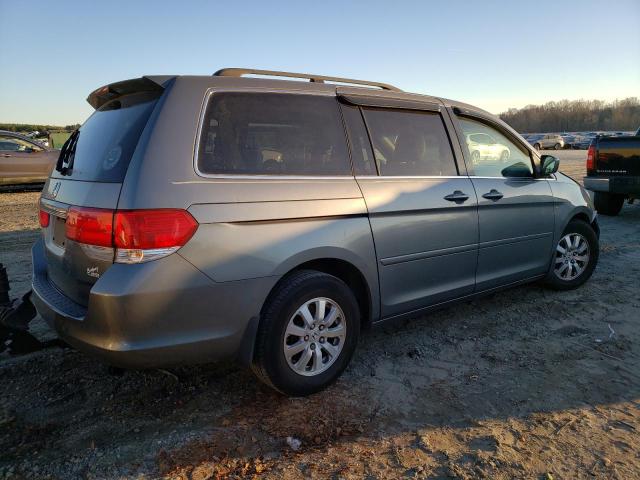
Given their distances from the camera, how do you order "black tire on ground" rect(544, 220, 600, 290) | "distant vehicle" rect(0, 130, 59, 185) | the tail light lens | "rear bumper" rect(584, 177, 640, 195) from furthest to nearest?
"distant vehicle" rect(0, 130, 59, 185)
"rear bumper" rect(584, 177, 640, 195)
"black tire on ground" rect(544, 220, 600, 290)
the tail light lens

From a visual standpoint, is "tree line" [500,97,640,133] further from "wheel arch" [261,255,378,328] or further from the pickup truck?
"wheel arch" [261,255,378,328]

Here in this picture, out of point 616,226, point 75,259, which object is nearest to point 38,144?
point 75,259

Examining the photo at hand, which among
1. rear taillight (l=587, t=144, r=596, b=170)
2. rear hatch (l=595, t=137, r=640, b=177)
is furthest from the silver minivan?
rear taillight (l=587, t=144, r=596, b=170)

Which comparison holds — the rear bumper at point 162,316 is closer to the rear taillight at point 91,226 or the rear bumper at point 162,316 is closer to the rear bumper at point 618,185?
the rear taillight at point 91,226

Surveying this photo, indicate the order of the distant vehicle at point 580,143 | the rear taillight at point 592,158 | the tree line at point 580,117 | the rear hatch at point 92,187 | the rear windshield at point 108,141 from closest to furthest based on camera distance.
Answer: the rear hatch at point 92,187, the rear windshield at point 108,141, the rear taillight at point 592,158, the distant vehicle at point 580,143, the tree line at point 580,117

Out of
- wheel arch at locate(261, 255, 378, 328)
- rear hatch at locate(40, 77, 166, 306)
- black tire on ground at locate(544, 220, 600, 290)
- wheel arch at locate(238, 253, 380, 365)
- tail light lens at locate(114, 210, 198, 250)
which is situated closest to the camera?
tail light lens at locate(114, 210, 198, 250)

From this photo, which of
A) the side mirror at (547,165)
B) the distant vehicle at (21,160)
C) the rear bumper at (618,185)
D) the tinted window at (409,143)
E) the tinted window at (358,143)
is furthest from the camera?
the distant vehicle at (21,160)

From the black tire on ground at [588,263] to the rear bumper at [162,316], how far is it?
126 inches

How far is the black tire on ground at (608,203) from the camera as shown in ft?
29.8

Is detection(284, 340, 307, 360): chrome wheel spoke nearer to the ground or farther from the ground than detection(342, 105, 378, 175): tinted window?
nearer to the ground

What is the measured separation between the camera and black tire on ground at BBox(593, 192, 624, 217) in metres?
9.08

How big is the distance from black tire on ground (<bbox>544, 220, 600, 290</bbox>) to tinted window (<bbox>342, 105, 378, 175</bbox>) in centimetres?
→ 238

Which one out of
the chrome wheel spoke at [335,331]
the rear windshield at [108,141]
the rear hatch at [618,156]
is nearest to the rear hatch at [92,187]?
the rear windshield at [108,141]

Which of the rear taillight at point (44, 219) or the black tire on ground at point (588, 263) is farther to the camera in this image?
the black tire on ground at point (588, 263)
